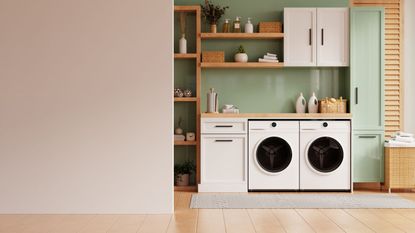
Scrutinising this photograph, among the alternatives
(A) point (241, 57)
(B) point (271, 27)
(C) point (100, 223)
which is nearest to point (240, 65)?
(A) point (241, 57)

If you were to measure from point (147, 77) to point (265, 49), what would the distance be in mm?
2435

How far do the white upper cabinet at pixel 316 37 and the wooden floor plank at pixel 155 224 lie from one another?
112 inches

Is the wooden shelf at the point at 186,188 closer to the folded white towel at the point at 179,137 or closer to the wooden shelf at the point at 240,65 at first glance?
the folded white towel at the point at 179,137

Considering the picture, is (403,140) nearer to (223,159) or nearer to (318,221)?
(223,159)

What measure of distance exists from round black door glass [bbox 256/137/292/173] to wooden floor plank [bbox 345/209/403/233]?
1.45 metres

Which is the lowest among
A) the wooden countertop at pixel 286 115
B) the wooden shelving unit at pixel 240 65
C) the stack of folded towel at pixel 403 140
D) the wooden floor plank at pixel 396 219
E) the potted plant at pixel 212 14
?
the wooden floor plank at pixel 396 219

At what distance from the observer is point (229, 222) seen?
4844mm

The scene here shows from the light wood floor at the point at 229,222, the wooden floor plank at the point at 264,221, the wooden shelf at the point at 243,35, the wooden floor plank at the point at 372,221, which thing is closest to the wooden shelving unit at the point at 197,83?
the wooden shelf at the point at 243,35

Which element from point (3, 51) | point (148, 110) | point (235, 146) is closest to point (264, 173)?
point (235, 146)

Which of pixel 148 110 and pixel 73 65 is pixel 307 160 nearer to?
pixel 148 110

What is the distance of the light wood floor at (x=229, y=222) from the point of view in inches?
179

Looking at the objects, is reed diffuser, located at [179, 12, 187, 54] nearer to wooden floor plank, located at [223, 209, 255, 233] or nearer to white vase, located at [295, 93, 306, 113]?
white vase, located at [295, 93, 306, 113]

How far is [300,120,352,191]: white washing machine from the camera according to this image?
684 cm

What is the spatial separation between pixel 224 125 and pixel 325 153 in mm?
1212
